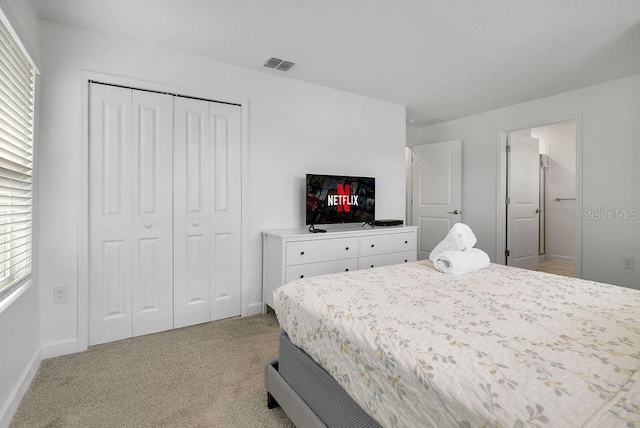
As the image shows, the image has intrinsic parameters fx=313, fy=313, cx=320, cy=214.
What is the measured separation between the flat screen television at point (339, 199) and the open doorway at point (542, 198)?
86.1 inches

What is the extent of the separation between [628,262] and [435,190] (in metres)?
2.39

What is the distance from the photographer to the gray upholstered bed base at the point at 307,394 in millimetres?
1144

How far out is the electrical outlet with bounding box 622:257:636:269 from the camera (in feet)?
10.7

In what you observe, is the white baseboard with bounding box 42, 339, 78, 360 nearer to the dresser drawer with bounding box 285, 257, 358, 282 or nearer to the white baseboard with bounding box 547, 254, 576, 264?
the dresser drawer with bounding box 285, 257, 358, 282

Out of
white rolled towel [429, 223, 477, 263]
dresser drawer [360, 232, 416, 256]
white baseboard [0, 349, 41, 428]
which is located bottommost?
white baseboard [0, 349, 41, 428]

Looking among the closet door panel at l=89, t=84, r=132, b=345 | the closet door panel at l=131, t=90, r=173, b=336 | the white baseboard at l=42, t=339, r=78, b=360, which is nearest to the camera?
the white baseboard at l=42, t=339, r=78, b=360

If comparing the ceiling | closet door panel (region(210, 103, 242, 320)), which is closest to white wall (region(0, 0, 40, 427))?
the ceiling

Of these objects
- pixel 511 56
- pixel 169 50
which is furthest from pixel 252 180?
pixel 511 56

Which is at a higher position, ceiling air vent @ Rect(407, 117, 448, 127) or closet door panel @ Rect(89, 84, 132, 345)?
ceiling air vent @ Rect(407, 117, 448, 127)

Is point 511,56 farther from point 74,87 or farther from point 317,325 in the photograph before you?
point 74,87

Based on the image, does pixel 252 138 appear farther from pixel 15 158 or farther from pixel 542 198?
pixel 542 198

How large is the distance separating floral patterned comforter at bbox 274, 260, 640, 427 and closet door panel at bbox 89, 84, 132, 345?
1.61 metres

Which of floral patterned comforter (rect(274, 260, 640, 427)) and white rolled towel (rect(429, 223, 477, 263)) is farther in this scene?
white rolled towel (rect(429, 223, 477, 263))

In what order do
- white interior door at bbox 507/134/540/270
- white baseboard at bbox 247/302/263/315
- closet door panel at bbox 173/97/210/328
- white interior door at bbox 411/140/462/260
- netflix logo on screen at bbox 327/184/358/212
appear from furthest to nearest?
white interior door at bbox 411/140/462/260, white interior door at bbox 507/134/540/270, netflix logo on screen at bbox 327/184/358/212, white baseboard at bbox 247/302/263/315, closet door panel at bbox 173/97/210/328
